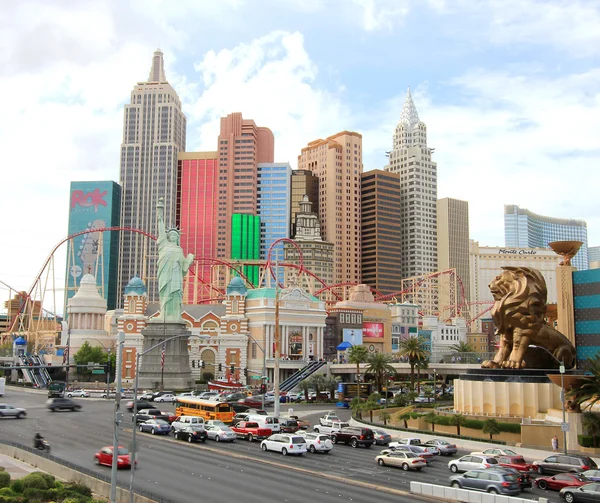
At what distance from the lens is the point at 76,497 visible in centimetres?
2880

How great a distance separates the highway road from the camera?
32.0 meters

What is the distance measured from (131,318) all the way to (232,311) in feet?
53.6

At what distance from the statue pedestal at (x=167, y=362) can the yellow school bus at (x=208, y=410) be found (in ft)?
132

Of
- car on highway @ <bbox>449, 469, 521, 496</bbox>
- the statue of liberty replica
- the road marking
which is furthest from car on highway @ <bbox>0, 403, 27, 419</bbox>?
car on highway @ <bbox>449, 469, 521, 496</bbox>

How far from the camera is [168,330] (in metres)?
105

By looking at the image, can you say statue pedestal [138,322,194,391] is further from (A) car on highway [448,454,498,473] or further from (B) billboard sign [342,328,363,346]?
(A) car on highway [448,454,498,473]

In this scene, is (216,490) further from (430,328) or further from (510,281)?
(430,328)

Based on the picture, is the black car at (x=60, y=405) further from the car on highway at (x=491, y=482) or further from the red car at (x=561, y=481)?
the red car at (x=561, y=481)

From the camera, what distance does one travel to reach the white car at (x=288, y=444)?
1713 inches

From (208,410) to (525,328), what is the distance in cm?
2666

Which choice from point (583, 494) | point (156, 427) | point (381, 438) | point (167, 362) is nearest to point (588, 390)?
point (381, 438)

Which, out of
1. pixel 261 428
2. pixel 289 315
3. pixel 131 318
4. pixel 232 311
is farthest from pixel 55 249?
pixel 261 428

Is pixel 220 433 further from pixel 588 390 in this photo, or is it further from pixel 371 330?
pixel 371 330

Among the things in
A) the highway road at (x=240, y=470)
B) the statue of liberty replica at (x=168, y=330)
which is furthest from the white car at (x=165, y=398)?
the highway road at (x=240, y=470)
